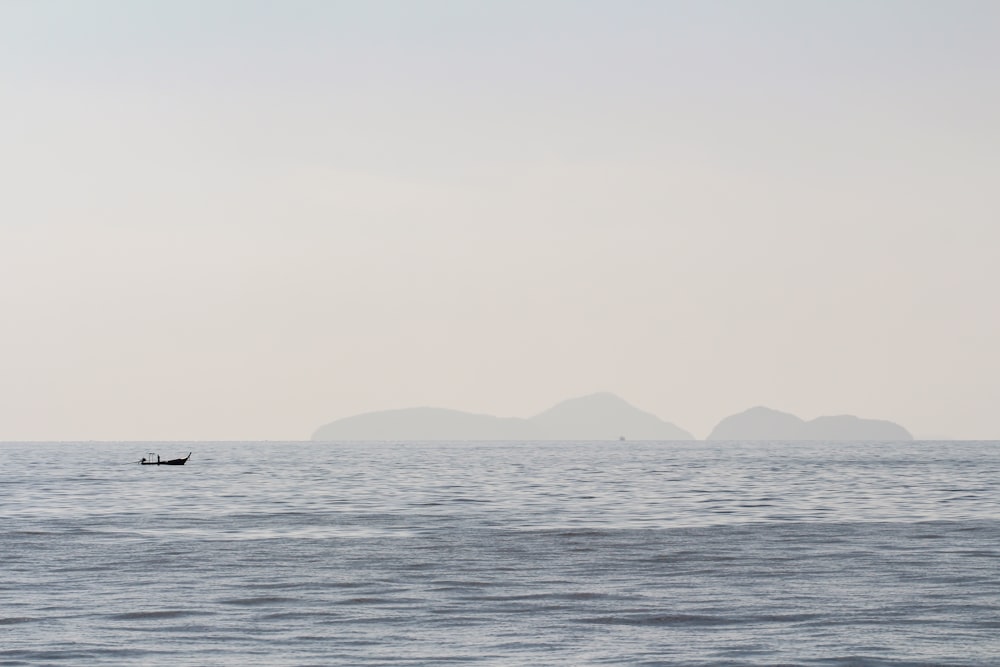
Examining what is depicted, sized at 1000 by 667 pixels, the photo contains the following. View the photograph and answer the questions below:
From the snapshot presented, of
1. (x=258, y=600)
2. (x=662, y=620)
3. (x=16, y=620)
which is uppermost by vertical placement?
(x=258, y=600)

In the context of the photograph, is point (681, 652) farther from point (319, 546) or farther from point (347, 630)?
point (319, 546)

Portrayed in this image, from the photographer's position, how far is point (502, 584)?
3356cm

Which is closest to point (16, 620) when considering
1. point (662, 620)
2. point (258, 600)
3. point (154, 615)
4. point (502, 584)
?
point (154, 615)

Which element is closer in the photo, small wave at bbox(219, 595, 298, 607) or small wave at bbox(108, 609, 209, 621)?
small wave at bbox(108, 609, 209, 621)

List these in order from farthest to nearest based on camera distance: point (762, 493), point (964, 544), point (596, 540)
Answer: point (762, 493), point (596, 540), point (964, 544)

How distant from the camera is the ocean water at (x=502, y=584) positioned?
78.8 feet

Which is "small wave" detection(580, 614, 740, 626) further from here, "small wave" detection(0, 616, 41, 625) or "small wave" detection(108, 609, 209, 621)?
"small wave" detection(0, 616, 41, 625)

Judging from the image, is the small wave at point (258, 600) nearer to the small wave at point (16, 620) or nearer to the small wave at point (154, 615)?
the small wave at point (154, 615)

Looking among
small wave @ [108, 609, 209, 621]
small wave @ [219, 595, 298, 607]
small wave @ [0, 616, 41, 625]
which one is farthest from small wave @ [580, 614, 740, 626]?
small wave @ [0, 616, 41, 625]

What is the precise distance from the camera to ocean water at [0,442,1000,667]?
78.8 feet

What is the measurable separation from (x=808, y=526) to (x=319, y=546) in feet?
67.0

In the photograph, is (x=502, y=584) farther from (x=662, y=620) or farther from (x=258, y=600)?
(x=662, y=620)

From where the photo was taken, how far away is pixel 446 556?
4059 centimetres

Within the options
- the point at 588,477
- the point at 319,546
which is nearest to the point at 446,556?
the point at 319,546
